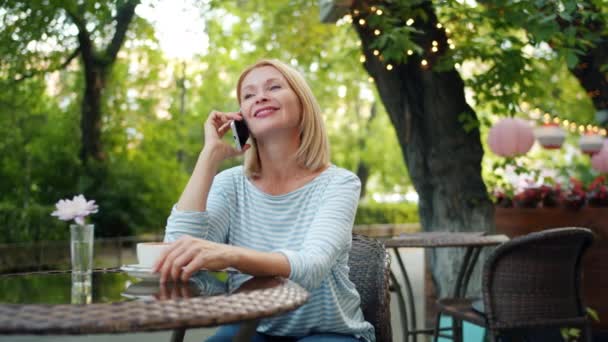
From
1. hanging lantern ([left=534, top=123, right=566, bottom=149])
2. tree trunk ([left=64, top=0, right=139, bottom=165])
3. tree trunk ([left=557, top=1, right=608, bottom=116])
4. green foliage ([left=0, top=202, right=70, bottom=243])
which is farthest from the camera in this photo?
tree trunk ([left=64, top=0, right=139, bottom=165])

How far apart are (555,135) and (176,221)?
10953 mm

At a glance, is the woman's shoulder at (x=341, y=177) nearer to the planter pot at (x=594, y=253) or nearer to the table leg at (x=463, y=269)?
the table leg at (x=463, y=269)

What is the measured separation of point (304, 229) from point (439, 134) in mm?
4455

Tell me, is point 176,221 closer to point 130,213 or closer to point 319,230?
point 319,230

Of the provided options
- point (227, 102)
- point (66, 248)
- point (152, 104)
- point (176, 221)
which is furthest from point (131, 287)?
point (227, 102)

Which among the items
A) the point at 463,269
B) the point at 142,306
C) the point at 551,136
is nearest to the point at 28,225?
the point at 551,136

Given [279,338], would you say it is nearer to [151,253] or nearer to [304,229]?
[304,229]

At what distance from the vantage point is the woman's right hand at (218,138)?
199 cm

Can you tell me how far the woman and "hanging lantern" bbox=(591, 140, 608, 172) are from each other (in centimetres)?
946

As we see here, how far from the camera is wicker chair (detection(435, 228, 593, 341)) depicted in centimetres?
299

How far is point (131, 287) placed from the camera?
1636 millimetres

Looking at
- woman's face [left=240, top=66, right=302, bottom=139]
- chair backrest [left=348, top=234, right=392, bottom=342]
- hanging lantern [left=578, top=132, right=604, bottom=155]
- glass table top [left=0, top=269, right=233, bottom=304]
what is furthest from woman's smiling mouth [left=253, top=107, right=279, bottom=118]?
hanging lantern [left=578, top=132, right=604, bottom=155]

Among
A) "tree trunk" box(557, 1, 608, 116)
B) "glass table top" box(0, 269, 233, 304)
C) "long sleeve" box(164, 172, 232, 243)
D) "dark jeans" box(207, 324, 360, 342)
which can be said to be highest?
"tree trunk" box(557, 1, 608, 116)

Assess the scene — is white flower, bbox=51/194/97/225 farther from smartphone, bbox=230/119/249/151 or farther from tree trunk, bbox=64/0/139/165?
tree trunk, bbox=64/0/139/165
